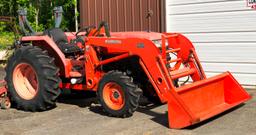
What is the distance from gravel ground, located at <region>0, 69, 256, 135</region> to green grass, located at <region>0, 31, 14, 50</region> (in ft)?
26.9

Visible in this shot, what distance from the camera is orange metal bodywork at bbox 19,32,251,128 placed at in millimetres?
6234

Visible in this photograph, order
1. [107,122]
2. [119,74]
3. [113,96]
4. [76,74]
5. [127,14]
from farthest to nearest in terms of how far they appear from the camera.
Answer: [127,14]
[76,74]
[113,96]
[119,74]
[107,122]

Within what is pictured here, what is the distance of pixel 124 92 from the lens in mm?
6828

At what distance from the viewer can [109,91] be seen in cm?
712

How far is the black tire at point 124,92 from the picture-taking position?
6.77 metres

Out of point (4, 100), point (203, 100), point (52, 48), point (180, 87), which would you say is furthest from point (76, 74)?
point (203, 100)

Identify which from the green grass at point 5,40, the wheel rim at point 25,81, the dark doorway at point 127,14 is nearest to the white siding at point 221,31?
the dark doorway at point 127,14

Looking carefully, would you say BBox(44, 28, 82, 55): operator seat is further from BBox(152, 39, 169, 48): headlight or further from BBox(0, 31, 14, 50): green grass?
BBox(0, 31, 14, 50): green grass

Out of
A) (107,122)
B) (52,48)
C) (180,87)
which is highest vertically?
(52,48)

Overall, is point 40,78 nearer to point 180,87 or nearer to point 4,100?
point 4,100

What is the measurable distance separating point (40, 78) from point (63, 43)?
0.89m

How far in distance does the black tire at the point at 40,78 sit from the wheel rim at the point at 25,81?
10 cm

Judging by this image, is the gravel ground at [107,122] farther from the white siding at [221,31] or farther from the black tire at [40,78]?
the white siding at [221,31]

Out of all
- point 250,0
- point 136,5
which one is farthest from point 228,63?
point 136,5
